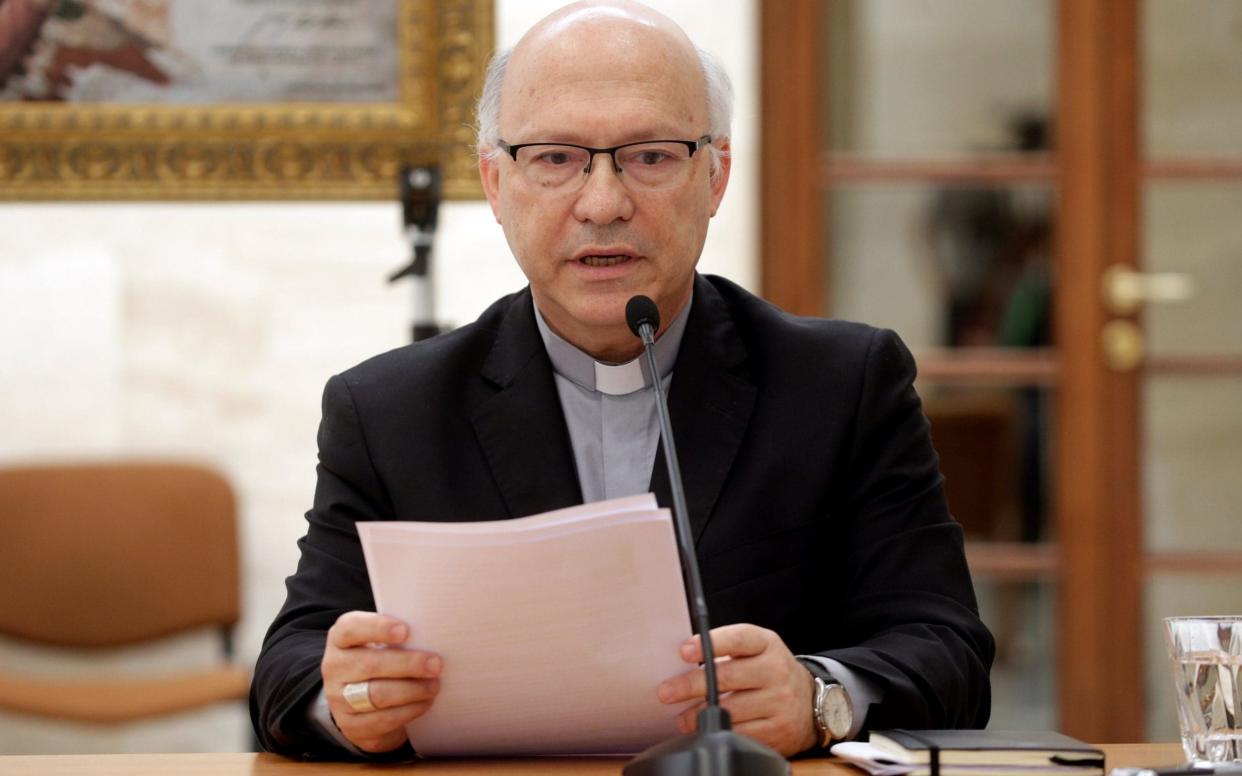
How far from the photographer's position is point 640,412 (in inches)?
79.7

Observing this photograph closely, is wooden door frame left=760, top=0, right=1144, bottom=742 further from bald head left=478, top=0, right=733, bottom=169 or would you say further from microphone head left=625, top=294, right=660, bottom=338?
microphone head left=625, top=294, right=660, bottom=338

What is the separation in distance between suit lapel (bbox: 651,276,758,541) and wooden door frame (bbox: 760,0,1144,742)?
7.19ft

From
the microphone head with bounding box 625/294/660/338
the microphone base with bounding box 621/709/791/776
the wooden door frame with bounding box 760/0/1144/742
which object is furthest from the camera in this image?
the wooden door frame with bounding box 760/0/1144/742

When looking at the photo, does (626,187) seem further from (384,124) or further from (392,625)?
(384,124)

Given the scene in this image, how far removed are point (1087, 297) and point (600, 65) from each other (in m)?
2.60

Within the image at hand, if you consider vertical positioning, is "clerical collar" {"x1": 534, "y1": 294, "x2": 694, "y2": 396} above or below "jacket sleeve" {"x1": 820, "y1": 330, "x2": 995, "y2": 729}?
above

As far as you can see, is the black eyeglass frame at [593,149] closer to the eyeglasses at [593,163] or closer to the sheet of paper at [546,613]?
the eyeglasses at [593,163]

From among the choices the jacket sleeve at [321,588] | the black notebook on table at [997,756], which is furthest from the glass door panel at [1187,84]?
the black notebook on table at [997,756]

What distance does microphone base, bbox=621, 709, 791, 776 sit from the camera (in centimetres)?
122

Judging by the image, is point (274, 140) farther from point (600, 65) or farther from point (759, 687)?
point (759, 687)

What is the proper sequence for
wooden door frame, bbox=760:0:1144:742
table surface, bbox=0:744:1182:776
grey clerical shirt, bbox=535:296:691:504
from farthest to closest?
wooden door frame, bbox=760:0:1144:742, grey clerical shirt, bbox=535:296:691:504, table surface, bbox=0:744:1182:776

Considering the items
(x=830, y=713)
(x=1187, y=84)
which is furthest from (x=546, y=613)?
(x=1187, y=84)

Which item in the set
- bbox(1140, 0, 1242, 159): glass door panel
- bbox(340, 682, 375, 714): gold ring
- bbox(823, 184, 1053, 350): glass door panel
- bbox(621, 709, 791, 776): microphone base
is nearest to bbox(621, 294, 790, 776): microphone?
bbox(621, 709, 791, 776): microphone base

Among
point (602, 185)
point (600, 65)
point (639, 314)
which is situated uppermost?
point (600, 65)
